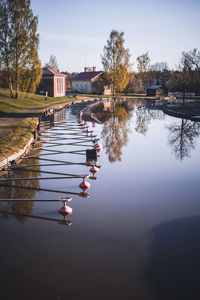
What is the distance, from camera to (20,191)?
10359 millimetres

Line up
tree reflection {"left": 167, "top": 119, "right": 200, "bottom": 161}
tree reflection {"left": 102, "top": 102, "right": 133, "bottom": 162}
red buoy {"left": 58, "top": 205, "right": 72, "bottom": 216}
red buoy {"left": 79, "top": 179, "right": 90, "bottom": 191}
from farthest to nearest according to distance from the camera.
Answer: tree reflection {"left": 167, "top": 119, "right": 200, "bottom": 161} < tree reflection {"left": 102, "top": 102, "right": 133, "bottom": 162} < red buoy {"left": 79, "top": 179, "right": 90, "bottom": 191} < red buoy {"left": 58, "top": 205, "right": 72, "bottom": 216}

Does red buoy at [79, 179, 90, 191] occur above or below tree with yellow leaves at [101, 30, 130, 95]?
below

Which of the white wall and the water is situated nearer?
the water

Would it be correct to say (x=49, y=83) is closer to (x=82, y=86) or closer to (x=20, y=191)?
(x=82, y=86)

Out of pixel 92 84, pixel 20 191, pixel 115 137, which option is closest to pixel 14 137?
pixel 20 191

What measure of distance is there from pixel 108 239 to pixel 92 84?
77.0 metres

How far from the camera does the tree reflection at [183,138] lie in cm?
1772

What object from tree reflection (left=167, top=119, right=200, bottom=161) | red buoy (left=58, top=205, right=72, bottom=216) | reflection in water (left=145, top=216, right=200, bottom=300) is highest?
tree reflection (left=167, top=119, right=200, bottom=161)

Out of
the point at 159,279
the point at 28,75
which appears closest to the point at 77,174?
the point at 159,279

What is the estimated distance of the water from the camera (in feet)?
18.3

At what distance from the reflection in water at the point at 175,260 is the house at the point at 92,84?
246 feet

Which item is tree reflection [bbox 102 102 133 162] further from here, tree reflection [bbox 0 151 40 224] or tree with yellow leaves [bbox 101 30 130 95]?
tree with yellow leaves [bbox 101 30 130 95]

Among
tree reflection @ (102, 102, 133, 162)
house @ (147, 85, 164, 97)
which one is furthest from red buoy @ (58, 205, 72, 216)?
house @ (147, 85, 164, 97)

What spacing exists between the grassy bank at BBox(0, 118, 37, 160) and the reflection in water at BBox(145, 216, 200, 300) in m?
8.21
